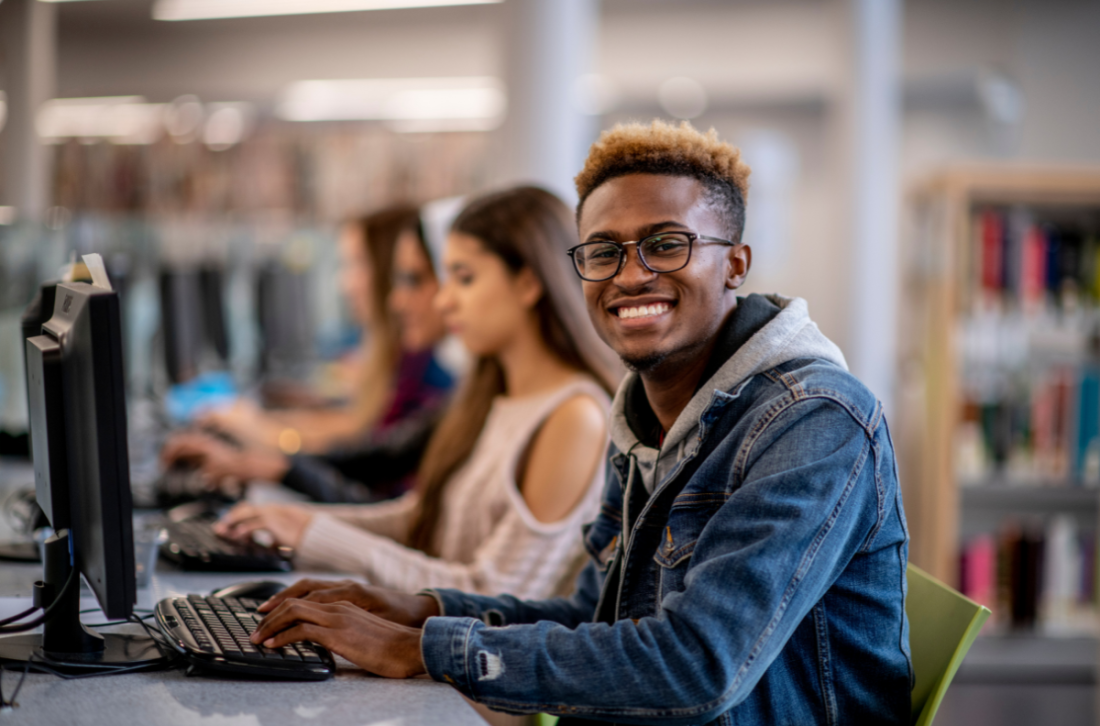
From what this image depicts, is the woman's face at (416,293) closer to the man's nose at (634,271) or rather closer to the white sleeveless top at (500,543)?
the white sleeveless top at (500,543)

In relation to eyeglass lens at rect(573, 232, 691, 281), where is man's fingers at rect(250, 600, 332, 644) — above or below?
below

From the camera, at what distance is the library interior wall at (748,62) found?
607 cm

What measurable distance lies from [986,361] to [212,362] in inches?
123

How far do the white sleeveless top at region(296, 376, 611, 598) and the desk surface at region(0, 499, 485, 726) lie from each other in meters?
0.54

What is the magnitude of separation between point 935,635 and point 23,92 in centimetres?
541

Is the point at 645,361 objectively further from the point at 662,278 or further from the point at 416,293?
the point at 416,293

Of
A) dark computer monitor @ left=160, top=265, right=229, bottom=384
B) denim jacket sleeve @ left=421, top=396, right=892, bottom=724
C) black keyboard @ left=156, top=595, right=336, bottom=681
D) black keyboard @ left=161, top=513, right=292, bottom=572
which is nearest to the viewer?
denim jacket sleeve @ left=421, top=396, right=892, bottom=724

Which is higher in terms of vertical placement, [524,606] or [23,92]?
[23,92]

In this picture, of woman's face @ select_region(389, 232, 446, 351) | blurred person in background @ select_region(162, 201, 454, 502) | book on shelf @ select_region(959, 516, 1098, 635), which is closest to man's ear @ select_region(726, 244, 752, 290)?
blurred person in background @ select_region(162, 201, 454, 502)

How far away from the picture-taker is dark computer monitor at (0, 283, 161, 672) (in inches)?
39.6

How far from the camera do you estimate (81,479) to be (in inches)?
A: 43.1

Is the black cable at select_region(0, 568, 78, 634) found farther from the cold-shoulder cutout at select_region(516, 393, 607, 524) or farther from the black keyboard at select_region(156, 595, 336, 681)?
the cold-shoulder cutout at select_region(516, 393, 607, 524)

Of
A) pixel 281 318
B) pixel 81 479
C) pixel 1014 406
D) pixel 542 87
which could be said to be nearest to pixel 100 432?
pixel 81 479

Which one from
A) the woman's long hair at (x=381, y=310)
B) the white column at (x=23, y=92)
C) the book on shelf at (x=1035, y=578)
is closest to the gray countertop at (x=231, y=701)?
the woman's long hair at (x=381, y=310)
